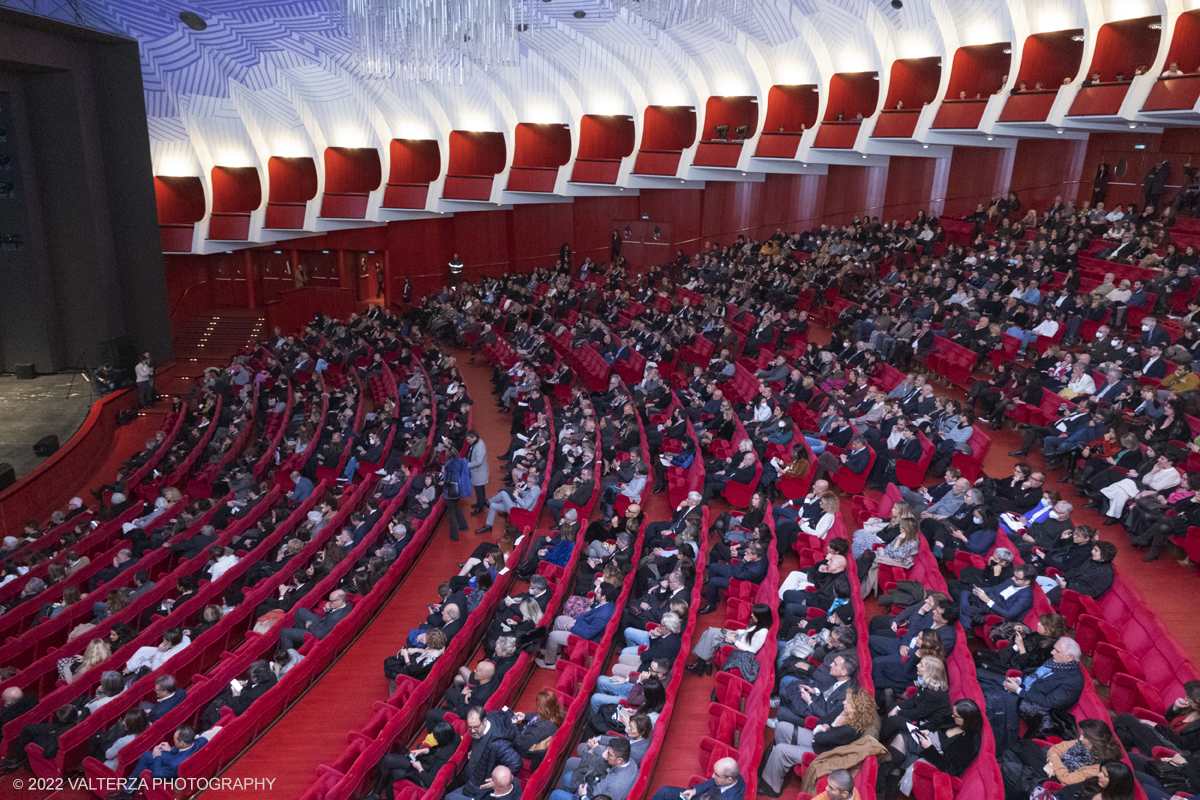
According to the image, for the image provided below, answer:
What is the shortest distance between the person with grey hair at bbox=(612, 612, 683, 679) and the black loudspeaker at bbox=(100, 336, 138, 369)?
11.8m

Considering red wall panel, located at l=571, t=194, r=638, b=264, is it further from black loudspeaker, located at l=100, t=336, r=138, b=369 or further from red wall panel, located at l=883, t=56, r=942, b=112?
black loudspeaker, located at l=100, t=336, r=138, b=369

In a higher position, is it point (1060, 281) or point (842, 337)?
point (1060, 281)

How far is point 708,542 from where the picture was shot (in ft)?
21.4

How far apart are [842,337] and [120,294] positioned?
11.7 meters

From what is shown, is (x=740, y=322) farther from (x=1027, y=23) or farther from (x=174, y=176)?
(x=174, y=176)

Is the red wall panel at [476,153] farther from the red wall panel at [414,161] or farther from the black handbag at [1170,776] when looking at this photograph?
the black handbag at [1170,776]

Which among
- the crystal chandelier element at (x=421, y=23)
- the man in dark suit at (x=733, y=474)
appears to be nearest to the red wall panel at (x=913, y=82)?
the crystal chandelier element at (x=421, y=23)

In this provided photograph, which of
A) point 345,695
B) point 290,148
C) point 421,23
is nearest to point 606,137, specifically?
point 290,148

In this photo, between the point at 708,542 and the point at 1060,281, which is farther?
the point at 1060,281

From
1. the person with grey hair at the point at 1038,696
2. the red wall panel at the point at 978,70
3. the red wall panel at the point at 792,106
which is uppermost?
the red wall panel at the point at 978,70

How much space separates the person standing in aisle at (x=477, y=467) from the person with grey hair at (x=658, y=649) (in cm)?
317

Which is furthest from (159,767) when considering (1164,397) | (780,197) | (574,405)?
(780,197)

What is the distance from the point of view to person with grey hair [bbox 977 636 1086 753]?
3680mm

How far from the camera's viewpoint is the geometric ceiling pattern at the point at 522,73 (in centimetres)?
1431
